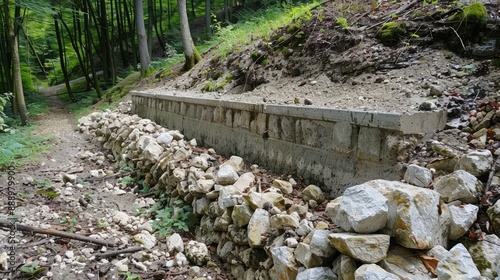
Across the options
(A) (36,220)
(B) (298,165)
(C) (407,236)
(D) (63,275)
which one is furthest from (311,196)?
(A) (36,220)

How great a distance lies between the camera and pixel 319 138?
2979 mm

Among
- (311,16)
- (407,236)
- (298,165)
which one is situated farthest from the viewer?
(311,16)

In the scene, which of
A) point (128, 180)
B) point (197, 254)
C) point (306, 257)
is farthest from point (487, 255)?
point (128, 180)

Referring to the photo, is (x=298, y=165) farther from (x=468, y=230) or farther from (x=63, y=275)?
(x=63, y=275)

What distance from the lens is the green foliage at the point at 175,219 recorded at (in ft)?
11.8

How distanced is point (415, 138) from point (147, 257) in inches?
98.5

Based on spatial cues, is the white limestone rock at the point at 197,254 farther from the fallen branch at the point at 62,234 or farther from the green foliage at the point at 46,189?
the green foliage at the point at 46,189

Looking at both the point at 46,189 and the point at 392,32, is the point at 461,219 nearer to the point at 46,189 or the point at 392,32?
the point at 392,32

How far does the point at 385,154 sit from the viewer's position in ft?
7.95

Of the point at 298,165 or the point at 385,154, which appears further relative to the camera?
the point at 298,165

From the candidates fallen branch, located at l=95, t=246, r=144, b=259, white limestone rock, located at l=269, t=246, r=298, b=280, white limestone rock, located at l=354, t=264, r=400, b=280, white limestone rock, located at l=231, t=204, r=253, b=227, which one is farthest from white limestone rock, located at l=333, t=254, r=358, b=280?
fallen branch, located at l=95, t=246, r=144, b=259

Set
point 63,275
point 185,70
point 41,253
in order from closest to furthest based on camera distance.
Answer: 1. point 63,275
2. point 41,253
3. point 185,70

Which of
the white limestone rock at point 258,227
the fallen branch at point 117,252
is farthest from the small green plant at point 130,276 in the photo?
the white limestone rock at point 258,227

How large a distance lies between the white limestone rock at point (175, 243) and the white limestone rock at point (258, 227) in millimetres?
923
